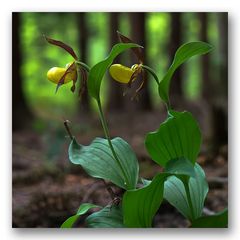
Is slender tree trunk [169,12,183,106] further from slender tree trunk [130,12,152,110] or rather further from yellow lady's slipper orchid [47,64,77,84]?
yellow lady's slipper orchid [47,64,77,84]

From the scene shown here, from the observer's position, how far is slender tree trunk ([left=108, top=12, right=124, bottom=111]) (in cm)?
274

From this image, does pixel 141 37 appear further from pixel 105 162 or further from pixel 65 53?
pixel 105 162

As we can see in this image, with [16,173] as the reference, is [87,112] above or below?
above

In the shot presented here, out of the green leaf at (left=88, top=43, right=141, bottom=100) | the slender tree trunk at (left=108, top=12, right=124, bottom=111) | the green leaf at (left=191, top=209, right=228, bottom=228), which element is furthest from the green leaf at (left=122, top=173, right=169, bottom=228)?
the slender tree trunk at (left=108, top=12, right=124, bottom=111)

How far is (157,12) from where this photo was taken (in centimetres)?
270

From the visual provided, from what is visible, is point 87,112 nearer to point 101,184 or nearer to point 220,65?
point 101,184

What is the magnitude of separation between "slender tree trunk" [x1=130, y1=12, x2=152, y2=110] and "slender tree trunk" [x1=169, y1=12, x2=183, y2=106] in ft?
0.49

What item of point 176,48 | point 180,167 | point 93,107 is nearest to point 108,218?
point 180,167

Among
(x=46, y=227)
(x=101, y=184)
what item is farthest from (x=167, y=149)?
(x=46, y=227)

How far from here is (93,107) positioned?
9.02ft

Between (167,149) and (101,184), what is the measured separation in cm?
64

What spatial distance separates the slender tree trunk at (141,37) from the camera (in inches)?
108

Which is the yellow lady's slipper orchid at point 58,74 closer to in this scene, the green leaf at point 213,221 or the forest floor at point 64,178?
the forest floor at point 64,178

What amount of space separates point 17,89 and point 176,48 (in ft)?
2.96
